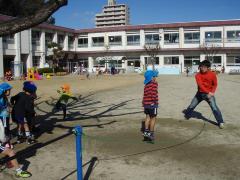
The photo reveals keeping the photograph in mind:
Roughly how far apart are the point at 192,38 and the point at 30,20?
4795 cm

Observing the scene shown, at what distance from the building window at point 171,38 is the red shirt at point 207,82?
45.7 m

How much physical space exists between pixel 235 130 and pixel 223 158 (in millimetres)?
2480

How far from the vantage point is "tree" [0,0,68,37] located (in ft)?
22.9

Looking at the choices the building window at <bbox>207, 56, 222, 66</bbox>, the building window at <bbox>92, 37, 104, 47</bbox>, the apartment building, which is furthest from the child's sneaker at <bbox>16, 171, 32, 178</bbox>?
the apartment building

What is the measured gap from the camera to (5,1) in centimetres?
4678

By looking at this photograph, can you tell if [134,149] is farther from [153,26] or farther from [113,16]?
[113,16]

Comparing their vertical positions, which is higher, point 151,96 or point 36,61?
point 36,61

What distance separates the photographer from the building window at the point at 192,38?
173ft

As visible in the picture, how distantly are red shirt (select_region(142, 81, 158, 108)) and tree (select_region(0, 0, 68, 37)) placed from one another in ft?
8.26

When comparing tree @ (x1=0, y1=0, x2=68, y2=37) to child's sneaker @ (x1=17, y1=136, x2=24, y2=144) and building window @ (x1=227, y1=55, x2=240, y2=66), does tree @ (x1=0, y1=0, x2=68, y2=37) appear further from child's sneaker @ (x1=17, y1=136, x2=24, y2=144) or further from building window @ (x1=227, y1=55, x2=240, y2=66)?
building window @ (x1=227, y1=55, x2=240, y2=66)

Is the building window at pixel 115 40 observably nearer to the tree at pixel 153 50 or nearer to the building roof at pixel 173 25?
the building roof at pixel 173 25

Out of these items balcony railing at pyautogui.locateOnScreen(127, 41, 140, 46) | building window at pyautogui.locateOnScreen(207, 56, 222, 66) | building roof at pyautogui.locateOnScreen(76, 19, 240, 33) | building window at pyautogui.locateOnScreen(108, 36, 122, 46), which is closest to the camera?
building roof at pyautogui.locateOnScreen(76, 19, 240, 33)

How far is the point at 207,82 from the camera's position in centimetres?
896

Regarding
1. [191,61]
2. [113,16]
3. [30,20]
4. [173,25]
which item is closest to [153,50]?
[173,25]
